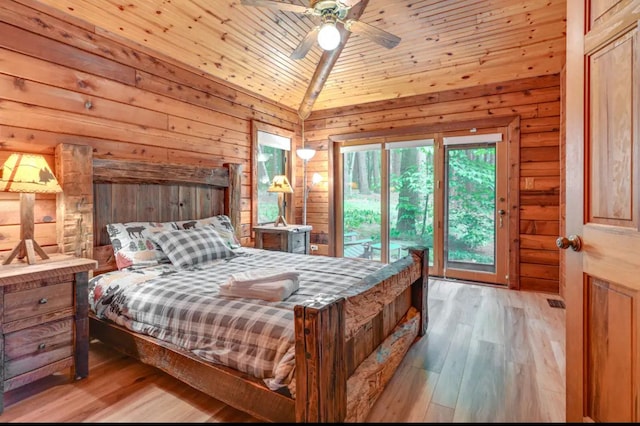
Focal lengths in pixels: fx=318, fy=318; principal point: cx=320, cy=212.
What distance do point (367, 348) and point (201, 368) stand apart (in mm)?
897

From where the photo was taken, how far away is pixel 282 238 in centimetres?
389

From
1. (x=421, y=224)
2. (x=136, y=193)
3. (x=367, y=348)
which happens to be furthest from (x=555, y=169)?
(x=136, y=193)

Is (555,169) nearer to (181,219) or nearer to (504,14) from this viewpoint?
(504,14)

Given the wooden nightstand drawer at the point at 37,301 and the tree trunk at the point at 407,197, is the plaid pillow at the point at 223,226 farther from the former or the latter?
the tree trunk at the point at 407,197

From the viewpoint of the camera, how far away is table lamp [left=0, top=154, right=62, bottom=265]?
1.90 m

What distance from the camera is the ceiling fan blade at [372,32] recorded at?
2482 millimetres

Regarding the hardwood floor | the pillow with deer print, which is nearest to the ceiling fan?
the pillow with deer print

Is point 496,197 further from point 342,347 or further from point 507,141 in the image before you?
point 342,347

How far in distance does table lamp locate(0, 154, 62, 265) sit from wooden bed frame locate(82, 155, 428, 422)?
53 centimetres

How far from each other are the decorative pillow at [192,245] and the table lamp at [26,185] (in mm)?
783

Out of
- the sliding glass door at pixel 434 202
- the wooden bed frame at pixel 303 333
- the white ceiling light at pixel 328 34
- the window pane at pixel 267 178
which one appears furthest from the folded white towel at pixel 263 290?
the sliding glass door at pixel 434 202

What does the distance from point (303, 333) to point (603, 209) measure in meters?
1.28

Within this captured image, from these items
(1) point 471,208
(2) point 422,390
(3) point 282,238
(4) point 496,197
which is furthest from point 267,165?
(2) point 422,390

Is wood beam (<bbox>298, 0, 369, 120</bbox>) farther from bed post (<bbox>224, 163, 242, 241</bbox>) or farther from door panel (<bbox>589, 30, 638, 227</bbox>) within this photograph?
door panel (<bbox>589, 30, 638, 227</bbox>)
